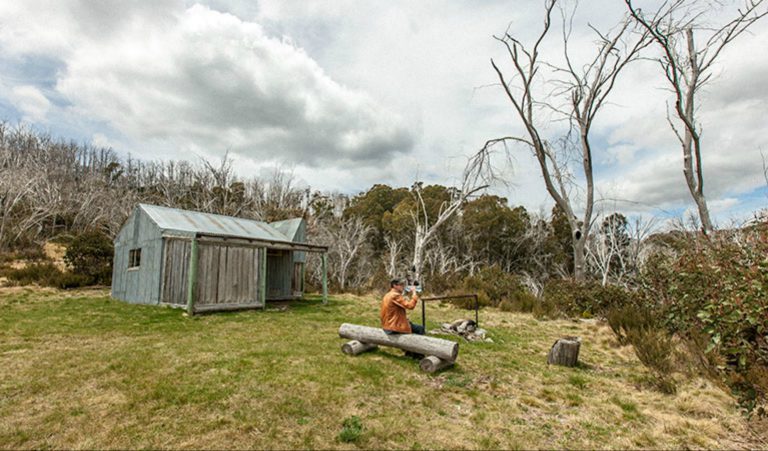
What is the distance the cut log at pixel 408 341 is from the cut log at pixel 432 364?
0.08 metres

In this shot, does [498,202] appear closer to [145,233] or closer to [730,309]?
[145,233]

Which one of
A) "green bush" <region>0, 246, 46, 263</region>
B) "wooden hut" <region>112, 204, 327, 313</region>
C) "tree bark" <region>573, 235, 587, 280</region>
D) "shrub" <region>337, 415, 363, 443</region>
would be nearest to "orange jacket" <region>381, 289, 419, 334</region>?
"shrub" <region>337, 415, 363, 443</region>

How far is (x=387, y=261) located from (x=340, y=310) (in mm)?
16644

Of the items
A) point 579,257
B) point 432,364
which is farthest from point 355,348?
point 579,257

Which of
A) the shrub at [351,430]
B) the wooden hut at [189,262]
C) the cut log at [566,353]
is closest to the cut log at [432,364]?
the shrub at [351,430]

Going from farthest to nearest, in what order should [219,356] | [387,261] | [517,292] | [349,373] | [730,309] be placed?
[387,261] → [517,292] → [219,356] → [349,373] → [730,309]

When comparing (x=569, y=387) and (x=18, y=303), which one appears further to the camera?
(x=18, y=303)

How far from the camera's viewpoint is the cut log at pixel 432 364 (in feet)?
20.1

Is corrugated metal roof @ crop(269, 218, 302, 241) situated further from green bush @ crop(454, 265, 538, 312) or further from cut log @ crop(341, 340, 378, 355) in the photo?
cut log @ crop(341, 340, 378, 355)

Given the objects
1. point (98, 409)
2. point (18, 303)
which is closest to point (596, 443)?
point (98, 409)

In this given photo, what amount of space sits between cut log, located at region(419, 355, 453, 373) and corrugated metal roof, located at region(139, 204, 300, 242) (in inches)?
364

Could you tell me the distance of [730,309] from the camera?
14.2 ft

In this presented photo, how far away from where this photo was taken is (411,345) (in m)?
6.55

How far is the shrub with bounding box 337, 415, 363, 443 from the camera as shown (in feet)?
12.5
